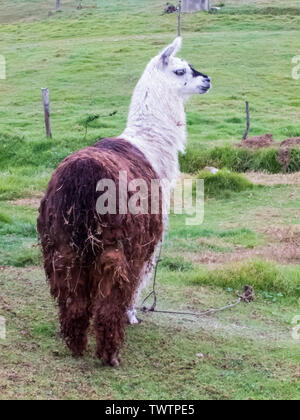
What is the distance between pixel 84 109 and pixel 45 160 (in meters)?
7.06

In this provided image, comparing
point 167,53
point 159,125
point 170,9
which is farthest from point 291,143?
point 170,9

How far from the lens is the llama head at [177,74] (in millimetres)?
6898

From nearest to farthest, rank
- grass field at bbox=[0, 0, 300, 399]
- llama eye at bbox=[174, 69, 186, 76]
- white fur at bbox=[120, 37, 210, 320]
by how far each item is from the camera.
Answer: grass field at bbox=[0, 0, 300, 399] < white fur at bbox=[120, 37, 210, 320] < llama eye at bbox=[174, 69, 186, 76]

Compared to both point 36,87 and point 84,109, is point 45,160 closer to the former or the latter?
point 84,109

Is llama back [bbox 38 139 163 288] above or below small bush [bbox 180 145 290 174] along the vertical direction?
above

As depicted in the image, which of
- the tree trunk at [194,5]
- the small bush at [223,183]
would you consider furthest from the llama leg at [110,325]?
the tree trunk at [194,5]

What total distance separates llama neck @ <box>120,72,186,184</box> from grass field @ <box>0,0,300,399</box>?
163 centimetres

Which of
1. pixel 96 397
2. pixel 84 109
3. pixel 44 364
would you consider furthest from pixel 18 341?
pixel 84 109

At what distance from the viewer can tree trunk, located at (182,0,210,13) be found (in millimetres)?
46375

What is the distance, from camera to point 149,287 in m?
7.97

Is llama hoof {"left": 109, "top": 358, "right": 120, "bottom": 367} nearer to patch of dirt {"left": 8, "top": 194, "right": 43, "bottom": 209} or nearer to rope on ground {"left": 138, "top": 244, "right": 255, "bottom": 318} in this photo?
rope on ground {"left": 138, "top": 244, "right": 255, "bottom": 318}

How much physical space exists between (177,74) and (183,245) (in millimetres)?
3747

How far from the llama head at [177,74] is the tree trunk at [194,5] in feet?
135

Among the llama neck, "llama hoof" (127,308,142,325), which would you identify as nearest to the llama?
the llama neck
